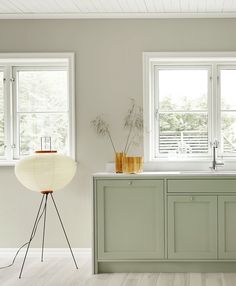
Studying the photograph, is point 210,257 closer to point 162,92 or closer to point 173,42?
point 162,92

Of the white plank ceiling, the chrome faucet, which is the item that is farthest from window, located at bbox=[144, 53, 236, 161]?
the white plank ceiling

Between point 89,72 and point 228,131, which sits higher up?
point 89,72

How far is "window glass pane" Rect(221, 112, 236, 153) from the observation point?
557 cm

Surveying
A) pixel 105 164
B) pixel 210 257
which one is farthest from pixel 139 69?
pixel 210 257

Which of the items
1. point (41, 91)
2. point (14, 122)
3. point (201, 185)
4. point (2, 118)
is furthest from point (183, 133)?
point (2, 118)

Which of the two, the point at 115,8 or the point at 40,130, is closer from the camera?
the point at 115,8

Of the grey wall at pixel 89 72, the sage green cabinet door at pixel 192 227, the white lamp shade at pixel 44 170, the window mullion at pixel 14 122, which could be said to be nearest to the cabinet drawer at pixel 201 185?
the sage green cabinet door at pixel 192 227

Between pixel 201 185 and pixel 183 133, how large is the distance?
0.93 m

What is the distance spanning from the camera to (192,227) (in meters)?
4.84

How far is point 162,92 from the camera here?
18.5ft

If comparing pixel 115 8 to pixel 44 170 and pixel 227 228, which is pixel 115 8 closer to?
pixel 44 170

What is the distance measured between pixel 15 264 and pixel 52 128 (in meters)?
1.46

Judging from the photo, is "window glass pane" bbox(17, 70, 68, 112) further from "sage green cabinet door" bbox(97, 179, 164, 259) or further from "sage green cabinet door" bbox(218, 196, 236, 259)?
"sage green cabinet door" bbox(218, 196, 236, 259)

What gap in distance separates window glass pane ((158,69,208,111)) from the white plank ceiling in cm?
61
